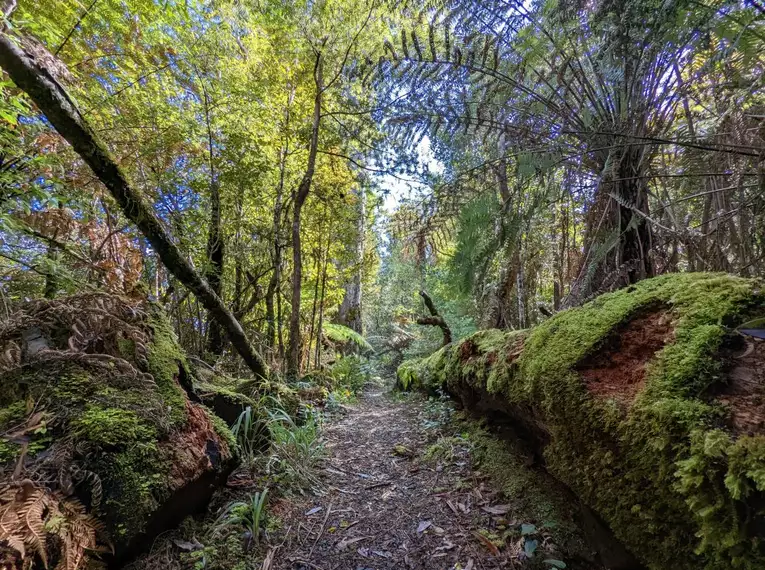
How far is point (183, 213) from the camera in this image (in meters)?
4.47

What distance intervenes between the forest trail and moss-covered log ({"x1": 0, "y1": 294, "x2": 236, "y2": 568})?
0.66 metres

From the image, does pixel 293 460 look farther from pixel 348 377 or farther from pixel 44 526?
pixel 348 377

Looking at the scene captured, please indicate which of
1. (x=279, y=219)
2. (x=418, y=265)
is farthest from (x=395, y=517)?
(x=279, y=219)

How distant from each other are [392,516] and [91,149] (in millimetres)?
2928

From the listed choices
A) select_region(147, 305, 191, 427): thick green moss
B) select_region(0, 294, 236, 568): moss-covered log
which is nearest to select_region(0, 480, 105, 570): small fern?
select_region(0, 294, 236, 568): moss-covered log

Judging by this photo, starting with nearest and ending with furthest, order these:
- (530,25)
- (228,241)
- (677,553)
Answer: (677,553), (530,25), (228,241)

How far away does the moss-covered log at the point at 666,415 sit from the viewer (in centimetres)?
83

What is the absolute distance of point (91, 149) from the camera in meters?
2.01

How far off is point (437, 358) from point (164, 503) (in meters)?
4.35

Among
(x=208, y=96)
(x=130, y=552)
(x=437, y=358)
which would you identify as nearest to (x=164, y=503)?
(x=130, y=552)

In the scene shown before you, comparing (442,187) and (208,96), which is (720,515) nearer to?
(442,187)

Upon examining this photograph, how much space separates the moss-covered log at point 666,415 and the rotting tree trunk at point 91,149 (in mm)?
2566

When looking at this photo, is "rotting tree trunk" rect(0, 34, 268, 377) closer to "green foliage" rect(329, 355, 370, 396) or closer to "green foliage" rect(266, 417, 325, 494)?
"green foliage" rect(266, 417, 325, 494)

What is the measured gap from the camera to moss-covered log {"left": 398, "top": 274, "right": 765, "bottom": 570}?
0.83 metres
